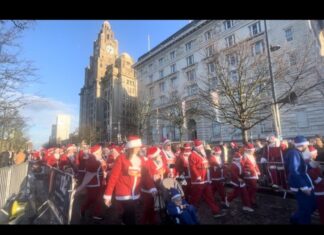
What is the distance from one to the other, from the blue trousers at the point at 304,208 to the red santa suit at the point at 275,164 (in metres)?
3.80

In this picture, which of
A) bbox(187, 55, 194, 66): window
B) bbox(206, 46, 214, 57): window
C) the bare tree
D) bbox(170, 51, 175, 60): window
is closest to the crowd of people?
the bare tree

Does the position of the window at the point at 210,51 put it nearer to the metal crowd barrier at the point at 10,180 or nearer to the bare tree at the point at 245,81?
the bare tree at the point at 245,81

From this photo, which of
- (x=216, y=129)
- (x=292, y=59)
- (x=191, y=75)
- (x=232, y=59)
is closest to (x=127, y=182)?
(x=232, y=59)

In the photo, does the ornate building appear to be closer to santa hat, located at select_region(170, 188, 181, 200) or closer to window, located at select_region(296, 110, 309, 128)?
window, located at select_region(296, 110, 309, 128)

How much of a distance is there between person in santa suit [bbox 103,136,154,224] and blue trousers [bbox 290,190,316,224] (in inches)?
131

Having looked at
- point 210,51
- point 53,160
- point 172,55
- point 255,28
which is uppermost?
point 172,55

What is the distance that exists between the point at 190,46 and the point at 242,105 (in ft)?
93.0

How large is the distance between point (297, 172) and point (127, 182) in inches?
142

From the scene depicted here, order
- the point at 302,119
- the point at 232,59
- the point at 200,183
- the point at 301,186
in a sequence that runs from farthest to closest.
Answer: the point at 302,119 < the point at 232,59 < the point at 200,183 < the point at 301,186

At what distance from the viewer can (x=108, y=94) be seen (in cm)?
9319

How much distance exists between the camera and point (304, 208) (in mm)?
4625

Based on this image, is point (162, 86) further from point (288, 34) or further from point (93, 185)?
point (93, 185)

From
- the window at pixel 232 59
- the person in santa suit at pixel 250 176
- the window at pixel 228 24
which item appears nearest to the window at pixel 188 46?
the window at pixel 228 24
